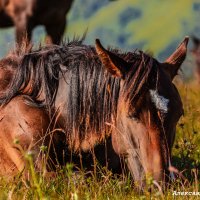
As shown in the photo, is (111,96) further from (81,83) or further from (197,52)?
(197,52)

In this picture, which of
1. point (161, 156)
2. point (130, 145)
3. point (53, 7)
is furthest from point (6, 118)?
point (53, 7)

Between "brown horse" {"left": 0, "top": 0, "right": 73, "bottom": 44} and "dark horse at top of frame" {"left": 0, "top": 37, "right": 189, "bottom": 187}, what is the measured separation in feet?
25.4

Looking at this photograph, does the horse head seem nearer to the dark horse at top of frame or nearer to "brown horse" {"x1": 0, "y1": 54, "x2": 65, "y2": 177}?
the dark horse at top of frame

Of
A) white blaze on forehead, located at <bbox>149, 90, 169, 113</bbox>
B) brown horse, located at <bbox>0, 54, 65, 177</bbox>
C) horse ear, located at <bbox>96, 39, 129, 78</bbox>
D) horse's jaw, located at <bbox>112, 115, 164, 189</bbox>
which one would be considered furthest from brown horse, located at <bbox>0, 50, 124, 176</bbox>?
white blaze on forehead, located at <bbox>149, 90, 169, 113</bbox>

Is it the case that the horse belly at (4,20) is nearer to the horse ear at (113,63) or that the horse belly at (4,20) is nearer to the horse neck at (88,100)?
the horse neck at (88,100)

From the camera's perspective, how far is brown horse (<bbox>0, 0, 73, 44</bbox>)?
1330cm

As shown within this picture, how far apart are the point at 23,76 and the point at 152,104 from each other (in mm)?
1388

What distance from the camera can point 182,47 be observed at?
16.7ft

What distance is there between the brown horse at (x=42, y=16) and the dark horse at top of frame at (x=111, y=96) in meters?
7.73

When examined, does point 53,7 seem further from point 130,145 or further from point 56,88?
point 130,145

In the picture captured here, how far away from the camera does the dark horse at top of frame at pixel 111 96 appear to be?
434 centimetres

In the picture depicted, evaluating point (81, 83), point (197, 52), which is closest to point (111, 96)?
point (81, 83)

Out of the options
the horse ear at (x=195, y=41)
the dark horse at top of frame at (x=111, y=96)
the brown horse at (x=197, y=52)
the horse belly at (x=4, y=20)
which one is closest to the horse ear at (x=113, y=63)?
the dark horse at top of frame at (x=111, y=96)

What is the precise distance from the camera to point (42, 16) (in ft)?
43.8
